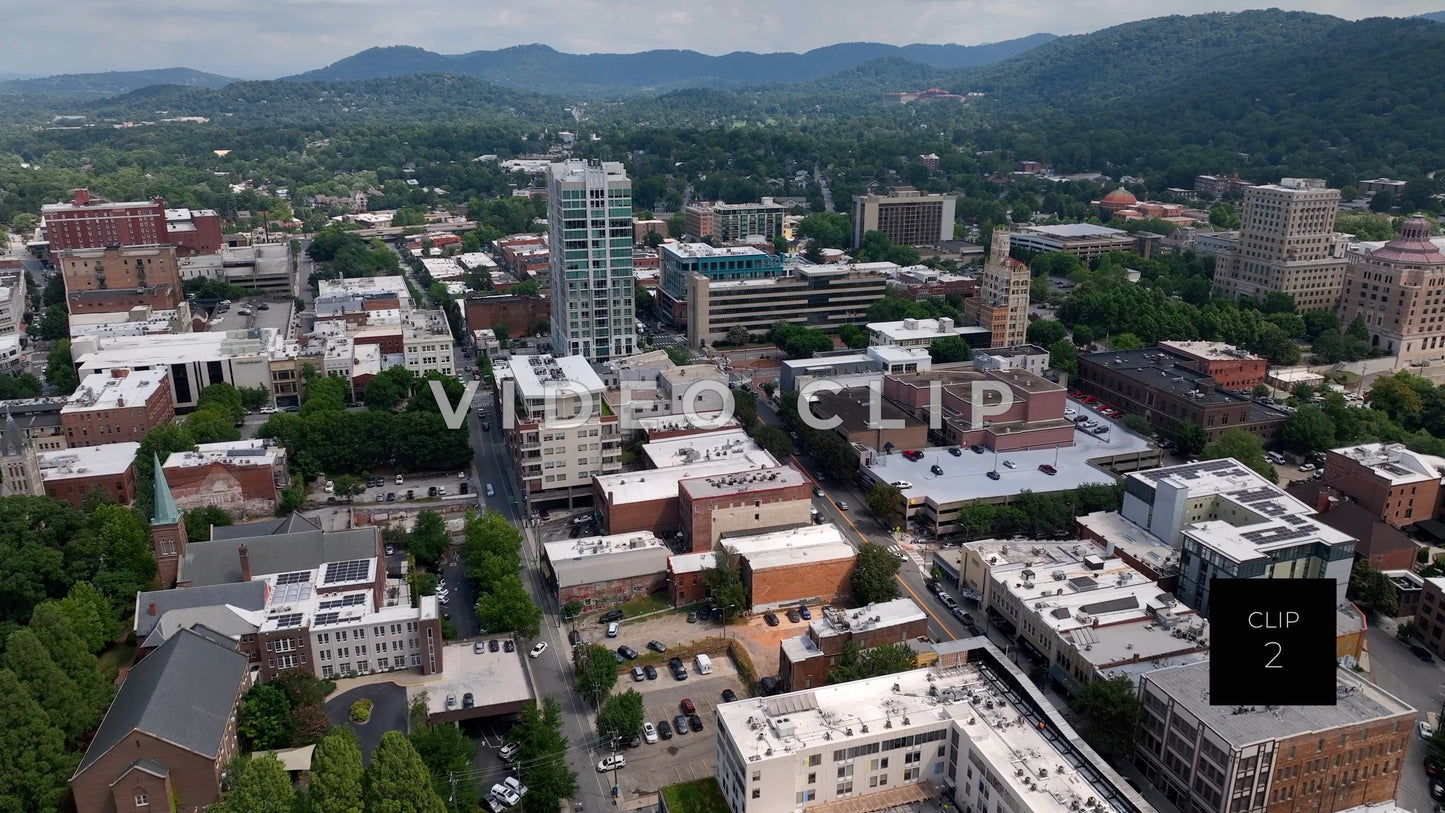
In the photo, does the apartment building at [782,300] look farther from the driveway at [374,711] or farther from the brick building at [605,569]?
the driveway at [374,711]

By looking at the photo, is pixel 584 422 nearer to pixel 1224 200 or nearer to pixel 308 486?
pixel 308 486

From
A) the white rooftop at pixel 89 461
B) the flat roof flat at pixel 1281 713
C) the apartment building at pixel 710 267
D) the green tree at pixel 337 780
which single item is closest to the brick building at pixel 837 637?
the flat roof flat at pixel 1281 713

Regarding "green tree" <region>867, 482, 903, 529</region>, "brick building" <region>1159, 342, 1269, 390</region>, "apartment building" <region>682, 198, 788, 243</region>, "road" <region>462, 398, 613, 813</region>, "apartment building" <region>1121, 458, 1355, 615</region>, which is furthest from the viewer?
"apartment building" <region>682, 198, 788, 243</region>

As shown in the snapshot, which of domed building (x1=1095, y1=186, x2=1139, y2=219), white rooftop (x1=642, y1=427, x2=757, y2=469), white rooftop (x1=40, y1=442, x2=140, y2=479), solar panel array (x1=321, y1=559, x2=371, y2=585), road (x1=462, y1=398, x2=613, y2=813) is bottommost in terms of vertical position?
road (x1=462, y1=398, x2=613, y2=813)

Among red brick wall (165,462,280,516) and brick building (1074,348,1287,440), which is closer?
red brick wall (165,462,280,516)

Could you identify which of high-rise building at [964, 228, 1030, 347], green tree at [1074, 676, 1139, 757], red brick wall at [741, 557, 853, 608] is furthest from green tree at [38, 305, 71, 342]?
green tree at [1074, 676, 1139, 757]

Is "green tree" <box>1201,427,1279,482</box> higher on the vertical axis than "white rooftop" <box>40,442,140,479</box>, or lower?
lower

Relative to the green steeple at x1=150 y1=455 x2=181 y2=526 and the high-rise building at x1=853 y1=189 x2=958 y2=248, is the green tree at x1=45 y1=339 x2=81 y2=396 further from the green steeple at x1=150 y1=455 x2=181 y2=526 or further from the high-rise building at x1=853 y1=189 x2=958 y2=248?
the high-rise building at x1=853 y1=189 x2=958 y2=248
